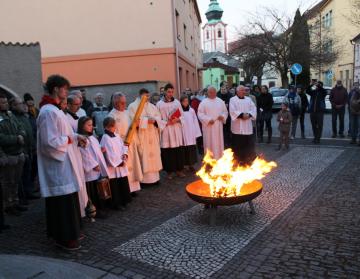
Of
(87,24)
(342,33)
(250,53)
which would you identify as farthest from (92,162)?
(342,33)

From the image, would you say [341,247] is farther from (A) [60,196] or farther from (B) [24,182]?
(B) [24,182]

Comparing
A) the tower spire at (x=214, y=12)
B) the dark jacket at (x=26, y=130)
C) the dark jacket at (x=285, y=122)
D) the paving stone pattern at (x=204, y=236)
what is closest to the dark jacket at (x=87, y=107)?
the dark jacket at (x=26, y=130)

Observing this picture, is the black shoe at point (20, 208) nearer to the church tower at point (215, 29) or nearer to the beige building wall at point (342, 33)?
the beige building wall at point (342, 33)

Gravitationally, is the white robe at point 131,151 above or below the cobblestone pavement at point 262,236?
above

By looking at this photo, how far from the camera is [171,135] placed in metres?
8.82

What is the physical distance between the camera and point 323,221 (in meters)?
5.63

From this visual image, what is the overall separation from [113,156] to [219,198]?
83.0 inches

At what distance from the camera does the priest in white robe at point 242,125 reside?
941 centimetres

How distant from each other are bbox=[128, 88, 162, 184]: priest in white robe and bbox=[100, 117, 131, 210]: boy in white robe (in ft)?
4.22

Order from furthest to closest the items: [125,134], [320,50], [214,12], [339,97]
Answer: [214,12] < [320,50] < [339,97] < [125,134]

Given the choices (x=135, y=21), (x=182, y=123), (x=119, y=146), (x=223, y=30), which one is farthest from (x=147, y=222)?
(x=223, y=30)

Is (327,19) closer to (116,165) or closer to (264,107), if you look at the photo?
(264,107)

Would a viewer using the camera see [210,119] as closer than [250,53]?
Yes

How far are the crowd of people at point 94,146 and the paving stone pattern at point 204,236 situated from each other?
99 centimetres
